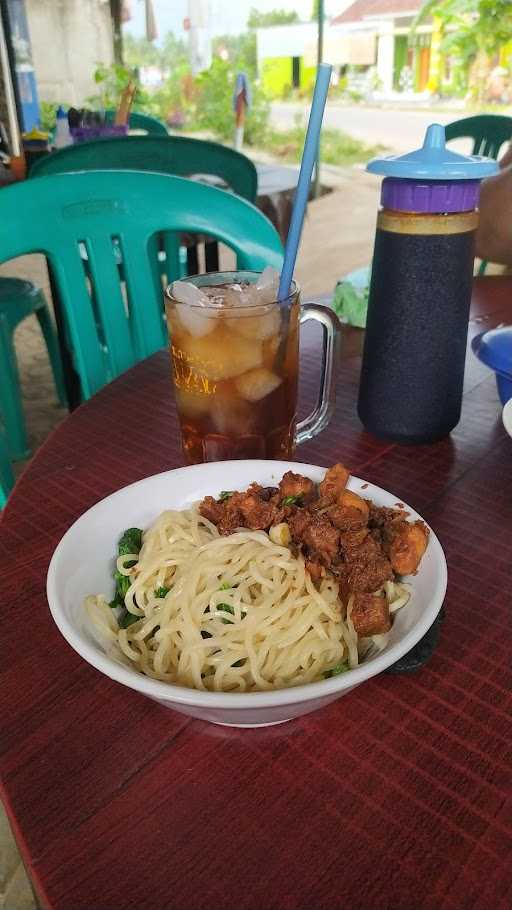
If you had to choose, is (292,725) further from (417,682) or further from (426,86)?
(426,86)

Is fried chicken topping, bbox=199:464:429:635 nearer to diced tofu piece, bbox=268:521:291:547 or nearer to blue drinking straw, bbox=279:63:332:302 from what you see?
diced tofu piece, bbox=268:521:291:547

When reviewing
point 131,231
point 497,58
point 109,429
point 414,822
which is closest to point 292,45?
point 497,58

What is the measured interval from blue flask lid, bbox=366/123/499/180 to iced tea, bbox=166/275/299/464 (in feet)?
0.64

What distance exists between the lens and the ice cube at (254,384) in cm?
91

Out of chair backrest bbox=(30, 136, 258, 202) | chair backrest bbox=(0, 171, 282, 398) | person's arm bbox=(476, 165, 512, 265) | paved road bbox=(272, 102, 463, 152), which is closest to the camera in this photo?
chair backrest bbox=(0, 171, 282, 398)

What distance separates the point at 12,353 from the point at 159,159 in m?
0.99

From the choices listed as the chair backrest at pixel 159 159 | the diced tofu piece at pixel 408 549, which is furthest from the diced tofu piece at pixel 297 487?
the chair backrest at pixel 159 159

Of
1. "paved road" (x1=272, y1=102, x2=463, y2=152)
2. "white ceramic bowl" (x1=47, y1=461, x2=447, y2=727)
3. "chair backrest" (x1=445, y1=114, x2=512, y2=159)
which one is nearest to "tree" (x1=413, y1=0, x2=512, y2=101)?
"paved road" (x1=272, y1=102, x2=463, y2=152)

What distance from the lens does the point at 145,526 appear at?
0.75 m

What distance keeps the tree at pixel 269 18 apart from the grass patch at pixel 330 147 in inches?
60.9

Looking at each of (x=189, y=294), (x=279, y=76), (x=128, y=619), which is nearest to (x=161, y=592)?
(x=128, y=619)

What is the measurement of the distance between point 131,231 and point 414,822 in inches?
57.9

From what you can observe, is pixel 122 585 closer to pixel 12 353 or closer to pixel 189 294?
pixel 189 294

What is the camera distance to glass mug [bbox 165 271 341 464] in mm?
877
